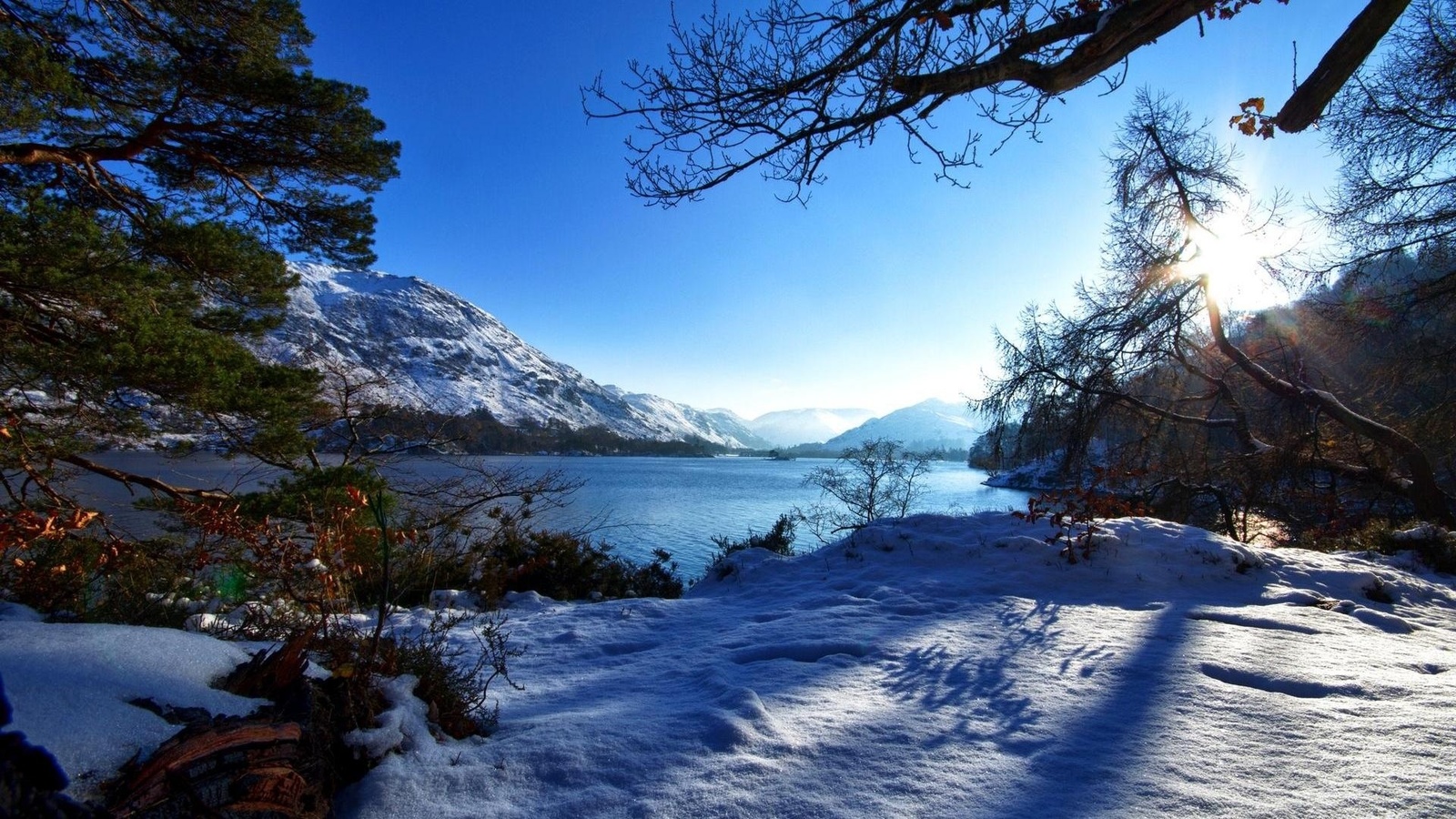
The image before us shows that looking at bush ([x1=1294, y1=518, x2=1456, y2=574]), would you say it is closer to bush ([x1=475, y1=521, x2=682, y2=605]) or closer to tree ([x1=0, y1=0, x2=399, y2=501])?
bush ([x1=475, y1=521, x2=682, y2=605])

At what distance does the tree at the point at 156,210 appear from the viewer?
4.59 metres

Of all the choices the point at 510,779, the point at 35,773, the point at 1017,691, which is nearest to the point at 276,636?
the point at 510,779

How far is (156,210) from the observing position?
228 inches

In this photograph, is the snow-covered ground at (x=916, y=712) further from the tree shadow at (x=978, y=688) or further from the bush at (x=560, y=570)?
the bush at (x=560, y=570)

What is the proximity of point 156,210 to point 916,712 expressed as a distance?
829 centimetres

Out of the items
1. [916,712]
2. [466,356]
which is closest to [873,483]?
[916,712]

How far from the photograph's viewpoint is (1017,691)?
2.70m

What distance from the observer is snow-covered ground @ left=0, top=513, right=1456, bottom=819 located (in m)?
1.72

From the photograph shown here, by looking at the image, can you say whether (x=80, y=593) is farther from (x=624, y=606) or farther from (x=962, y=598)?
(x=962, y=598)

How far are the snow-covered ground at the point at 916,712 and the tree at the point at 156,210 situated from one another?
13.3ft

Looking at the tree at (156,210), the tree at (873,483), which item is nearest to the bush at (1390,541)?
the tree at (873,483)

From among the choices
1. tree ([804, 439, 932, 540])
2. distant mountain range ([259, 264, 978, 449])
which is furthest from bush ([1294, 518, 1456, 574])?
Answer: distant mountain range ([259, 264, 978, 449])

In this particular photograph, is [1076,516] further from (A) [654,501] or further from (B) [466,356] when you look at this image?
(B) [466,356]

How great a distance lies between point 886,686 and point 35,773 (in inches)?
111
